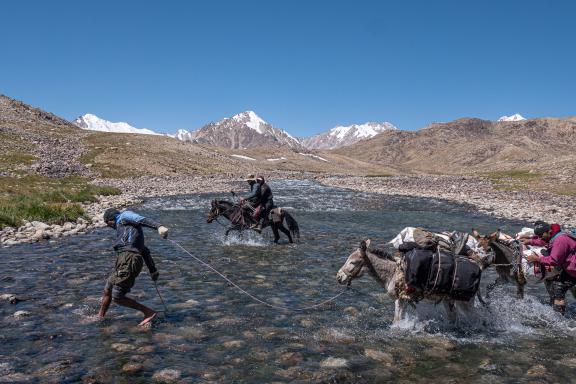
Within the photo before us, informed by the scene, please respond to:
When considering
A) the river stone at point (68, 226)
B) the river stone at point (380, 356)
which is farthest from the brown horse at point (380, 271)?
the river stone at point (68, 226)

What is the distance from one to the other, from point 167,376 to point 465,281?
18.3ft

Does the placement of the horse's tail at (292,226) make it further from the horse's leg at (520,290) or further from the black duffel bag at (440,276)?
the black duffel bag at (440,276)

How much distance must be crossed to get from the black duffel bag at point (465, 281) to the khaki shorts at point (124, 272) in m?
6.30

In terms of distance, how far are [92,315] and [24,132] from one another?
81.9m

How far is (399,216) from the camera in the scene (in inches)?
1201

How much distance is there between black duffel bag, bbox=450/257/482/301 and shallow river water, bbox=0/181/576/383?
933 mm

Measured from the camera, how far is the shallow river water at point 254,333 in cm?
702

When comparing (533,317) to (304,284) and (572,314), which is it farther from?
(304,284)

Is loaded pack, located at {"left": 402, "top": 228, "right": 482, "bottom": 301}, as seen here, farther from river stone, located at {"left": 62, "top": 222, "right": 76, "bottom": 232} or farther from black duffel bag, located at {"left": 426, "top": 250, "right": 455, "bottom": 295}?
river stone, located at {"left": 62, "top": 222, "right": 76, "bottom": 232}

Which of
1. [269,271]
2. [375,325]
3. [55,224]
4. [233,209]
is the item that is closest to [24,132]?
[55,224]

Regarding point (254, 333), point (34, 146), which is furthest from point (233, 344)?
point (34, 146)

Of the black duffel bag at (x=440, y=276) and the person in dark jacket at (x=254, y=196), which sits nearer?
the black duffel bag at (x=440, y=276)

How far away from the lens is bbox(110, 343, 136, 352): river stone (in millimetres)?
7691

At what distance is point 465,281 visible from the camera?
8281 millimetres
